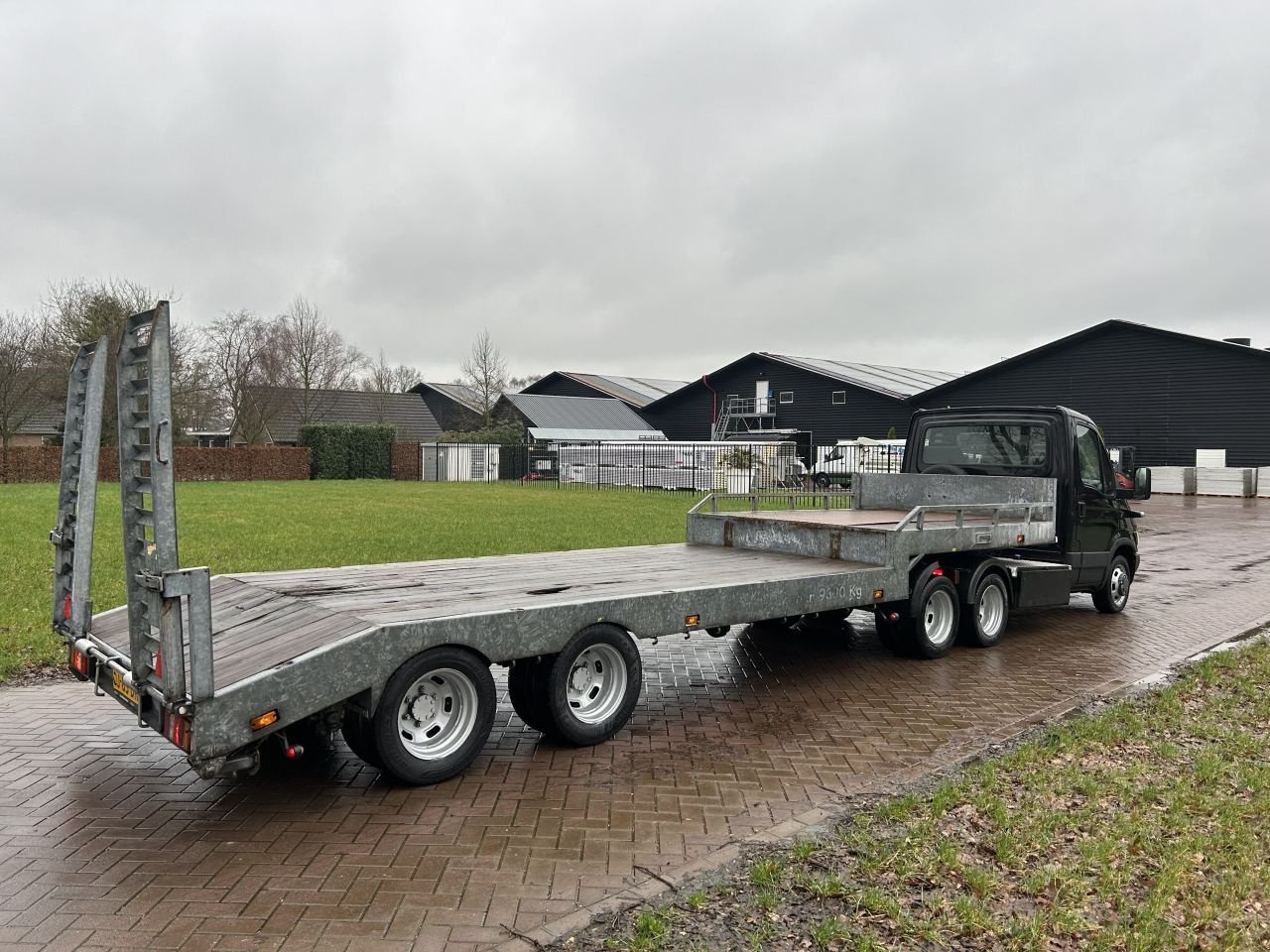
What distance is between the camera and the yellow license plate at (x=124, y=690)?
4.10m

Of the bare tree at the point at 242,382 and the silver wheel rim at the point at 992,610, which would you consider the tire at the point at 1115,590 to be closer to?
the silver wheel rim at the point at 992,610

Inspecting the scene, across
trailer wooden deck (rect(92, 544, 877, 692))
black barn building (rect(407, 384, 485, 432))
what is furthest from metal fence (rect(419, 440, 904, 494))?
trailer wooden deck (rect(92, 544, 877, 692))

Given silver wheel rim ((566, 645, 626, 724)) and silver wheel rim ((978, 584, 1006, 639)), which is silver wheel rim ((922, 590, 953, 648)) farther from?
silver wheel rim ((566, 645, 626, 724))

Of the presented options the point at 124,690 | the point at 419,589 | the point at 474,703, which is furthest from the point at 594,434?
the point at 124,690

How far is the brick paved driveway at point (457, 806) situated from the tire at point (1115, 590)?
272 centimetres

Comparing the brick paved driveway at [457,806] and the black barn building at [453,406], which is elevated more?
the black barn building at [453,406]

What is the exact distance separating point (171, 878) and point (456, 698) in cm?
148

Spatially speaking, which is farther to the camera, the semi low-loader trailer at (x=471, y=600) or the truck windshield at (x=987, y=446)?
the truck windshield at (x=987, y=446)

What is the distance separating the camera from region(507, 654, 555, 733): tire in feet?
16.7

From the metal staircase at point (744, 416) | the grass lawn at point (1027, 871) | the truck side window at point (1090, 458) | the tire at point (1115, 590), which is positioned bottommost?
the grass lawn at point (1027, 871)

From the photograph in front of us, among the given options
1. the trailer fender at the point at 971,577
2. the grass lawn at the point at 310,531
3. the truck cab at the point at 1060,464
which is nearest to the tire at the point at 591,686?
the trailer fender at the point at 971,577

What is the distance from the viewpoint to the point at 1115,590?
10.3 meters

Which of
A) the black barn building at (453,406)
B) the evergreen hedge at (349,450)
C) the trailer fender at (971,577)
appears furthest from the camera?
the black barn building at (453,406)

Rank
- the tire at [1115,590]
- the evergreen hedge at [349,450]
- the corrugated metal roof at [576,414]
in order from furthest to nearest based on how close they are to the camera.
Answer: the corrugated metal roof at [576,414]
the evergreen hedge at [349,450]
the tire at [1115,590]
